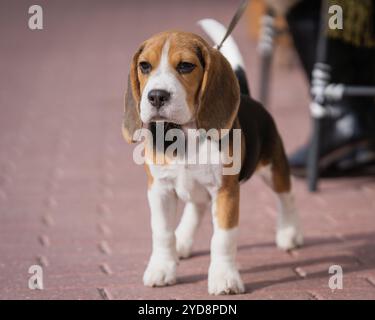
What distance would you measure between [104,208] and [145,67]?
5.24 feet

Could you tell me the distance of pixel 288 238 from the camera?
379 centimetres

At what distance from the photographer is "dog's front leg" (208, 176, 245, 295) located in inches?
125

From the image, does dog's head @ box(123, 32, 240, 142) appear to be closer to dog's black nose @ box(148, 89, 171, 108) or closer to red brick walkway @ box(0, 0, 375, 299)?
dog's black nose @ box(148, 89, 171, 108)

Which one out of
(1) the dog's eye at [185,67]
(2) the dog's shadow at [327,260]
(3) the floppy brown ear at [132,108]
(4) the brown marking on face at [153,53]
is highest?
(4) the brown marking on face at [153,53]

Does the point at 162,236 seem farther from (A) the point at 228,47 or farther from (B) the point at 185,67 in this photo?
(A) the point at 228,47

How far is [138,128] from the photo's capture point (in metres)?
3.12

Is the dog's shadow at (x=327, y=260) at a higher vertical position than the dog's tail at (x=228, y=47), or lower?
lower

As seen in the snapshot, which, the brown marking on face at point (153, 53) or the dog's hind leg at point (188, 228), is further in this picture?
the dog's hind leg at point (188, 228)

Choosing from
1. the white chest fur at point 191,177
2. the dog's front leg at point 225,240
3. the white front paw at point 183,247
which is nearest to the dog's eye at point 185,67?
the white chest fur at point 191,177

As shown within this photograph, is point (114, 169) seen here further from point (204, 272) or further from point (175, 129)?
point (175, 129)

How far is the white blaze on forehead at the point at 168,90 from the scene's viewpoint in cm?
288

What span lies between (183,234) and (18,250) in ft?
Answer: 2.47

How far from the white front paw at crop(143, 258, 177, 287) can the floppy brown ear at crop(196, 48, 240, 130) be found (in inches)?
23.8

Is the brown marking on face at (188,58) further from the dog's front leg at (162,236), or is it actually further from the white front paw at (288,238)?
the white front paw at (288,238)
